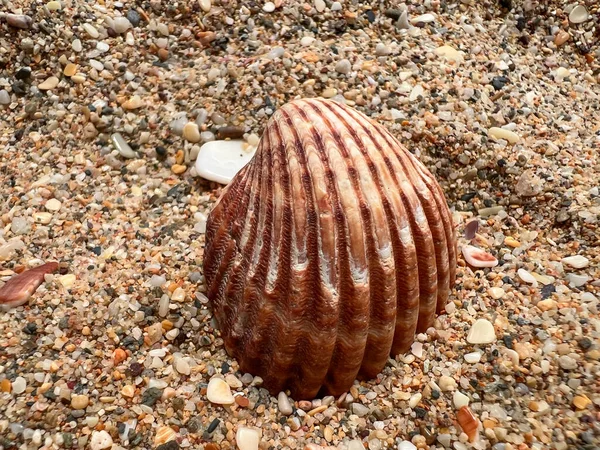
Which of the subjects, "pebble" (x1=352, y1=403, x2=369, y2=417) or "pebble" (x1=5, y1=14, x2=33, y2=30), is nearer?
"pebble" (x1=352, y1=403, x2=369, y2=417)

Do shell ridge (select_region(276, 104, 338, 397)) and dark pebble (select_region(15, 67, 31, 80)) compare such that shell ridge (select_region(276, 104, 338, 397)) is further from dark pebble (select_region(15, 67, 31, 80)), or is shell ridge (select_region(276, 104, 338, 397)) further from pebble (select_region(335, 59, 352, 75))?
dark pebble (select_region(15, 67, 31, 80))

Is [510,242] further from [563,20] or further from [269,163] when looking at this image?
[563,20]

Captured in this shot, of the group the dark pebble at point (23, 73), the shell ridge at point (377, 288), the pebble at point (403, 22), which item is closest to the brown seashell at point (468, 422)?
the shell ridge at point (377, 288)

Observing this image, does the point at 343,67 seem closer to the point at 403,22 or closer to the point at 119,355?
the point at 403,22

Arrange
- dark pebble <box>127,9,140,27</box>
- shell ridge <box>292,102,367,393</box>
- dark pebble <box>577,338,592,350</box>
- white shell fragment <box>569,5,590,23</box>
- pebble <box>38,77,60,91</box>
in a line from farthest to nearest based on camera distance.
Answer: white shell fragment <box>569,5,590,23</box>, dark pebble <box>127,9,140,27</box>, pebble <box>38,77,60,91</box>, dark pebble <box>577,338,592,350</box>, shell ridge <box>292,102,367,393</box>

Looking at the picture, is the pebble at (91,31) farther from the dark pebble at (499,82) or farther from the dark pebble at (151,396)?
the dark pebble at (499,82)

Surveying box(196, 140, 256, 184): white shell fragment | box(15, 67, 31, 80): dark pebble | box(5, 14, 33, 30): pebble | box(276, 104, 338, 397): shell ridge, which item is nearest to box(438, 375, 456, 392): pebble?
box(276, 104, 338, 397): shell ridge

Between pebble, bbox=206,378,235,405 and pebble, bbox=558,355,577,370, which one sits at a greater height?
pebble, bbox=558,355,577,370
